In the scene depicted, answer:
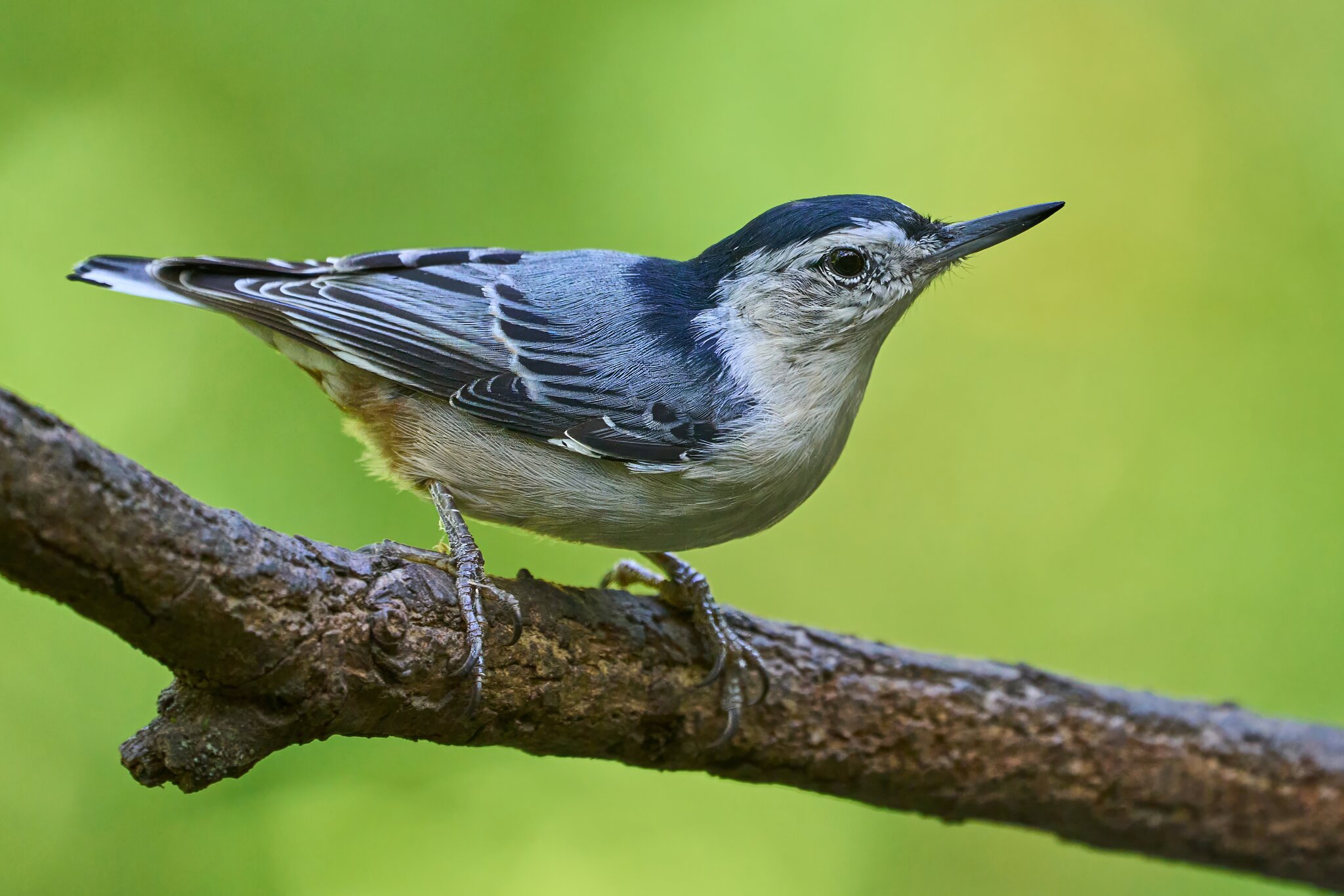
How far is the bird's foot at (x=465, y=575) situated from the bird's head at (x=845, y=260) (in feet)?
3.13

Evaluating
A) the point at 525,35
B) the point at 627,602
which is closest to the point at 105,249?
the point at 525,35

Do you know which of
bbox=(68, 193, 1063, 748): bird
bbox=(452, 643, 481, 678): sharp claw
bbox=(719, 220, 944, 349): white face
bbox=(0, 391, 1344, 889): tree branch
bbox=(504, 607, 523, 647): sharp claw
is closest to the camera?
bbox=(0, 391, 1344, 889): tree branch

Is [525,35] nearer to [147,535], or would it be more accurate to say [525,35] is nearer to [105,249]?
[105,249]

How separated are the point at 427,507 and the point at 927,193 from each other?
8.94ft

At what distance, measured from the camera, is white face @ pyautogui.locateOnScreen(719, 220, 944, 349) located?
2850mm

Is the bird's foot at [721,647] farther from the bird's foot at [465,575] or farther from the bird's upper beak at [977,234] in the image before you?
the bird's upper beak at [977,234]

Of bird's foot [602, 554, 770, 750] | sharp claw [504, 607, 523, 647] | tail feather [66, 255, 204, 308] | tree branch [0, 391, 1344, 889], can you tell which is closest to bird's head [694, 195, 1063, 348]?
bird's foot [602, 554, 770, 750]

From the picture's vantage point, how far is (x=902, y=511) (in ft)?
15.8

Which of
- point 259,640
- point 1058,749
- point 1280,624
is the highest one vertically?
point 1280,624

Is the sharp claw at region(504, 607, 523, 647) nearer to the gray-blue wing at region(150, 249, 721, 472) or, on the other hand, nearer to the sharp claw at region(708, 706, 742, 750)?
the gray-blue wing at region(150, 249, 721, 472)

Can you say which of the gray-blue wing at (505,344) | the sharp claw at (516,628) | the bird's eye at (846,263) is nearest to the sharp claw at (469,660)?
the sharp claw at (516,628)

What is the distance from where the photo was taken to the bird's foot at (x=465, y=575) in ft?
7.97

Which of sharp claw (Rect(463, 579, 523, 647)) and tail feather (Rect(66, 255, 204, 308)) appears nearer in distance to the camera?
sharp claw (Rect(463, 579, 523, 647))

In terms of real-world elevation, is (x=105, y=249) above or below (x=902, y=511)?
below
